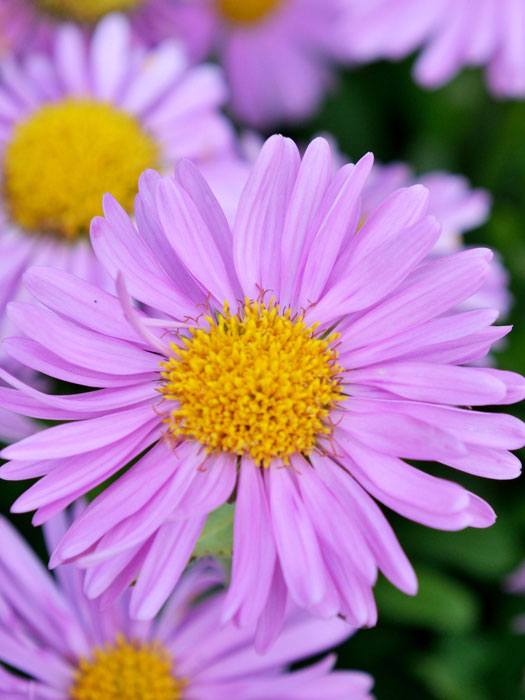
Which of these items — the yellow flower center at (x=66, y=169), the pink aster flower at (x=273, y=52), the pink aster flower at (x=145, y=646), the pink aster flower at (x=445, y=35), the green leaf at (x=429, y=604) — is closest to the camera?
the pink aster flower at (x=145, y=646)

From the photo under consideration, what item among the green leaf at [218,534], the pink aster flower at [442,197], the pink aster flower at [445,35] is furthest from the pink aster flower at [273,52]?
the green leaf at [218,534]

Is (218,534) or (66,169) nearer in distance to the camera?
(218,534)

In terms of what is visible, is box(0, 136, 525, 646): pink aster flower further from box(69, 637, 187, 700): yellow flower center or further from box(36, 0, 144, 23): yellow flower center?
box(36, 0, 144, 23): yellow flower center

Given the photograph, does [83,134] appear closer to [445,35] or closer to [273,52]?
[445,35]

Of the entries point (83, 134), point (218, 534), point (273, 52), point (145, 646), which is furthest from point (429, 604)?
point (273, 52)

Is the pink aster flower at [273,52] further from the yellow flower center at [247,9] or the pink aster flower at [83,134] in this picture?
the pink aster flower at [83,134]

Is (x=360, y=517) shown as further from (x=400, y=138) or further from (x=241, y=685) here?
(x=400, y=138)
